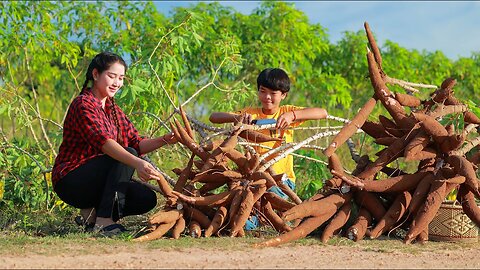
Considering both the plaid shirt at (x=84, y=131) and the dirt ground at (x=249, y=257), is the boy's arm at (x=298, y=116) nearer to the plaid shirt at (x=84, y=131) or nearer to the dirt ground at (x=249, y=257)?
the dirt ground at (x=249, y=257)

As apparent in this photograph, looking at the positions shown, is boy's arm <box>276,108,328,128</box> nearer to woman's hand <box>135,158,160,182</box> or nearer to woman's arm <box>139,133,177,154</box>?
woman's arm <box>139,133,177,154</box>

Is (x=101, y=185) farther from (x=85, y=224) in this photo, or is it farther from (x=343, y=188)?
(x=343, y=188)

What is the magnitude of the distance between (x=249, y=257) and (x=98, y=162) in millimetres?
1066

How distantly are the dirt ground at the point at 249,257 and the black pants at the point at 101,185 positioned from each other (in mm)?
432

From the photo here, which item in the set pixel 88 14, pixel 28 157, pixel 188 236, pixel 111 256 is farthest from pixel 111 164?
pixel 88 14

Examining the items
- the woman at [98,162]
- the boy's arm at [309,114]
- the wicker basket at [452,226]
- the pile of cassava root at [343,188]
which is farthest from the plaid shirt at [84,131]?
the wicker basket at [452,226]

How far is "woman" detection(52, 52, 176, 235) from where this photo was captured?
3.62 meters

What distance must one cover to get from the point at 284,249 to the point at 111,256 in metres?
0.78

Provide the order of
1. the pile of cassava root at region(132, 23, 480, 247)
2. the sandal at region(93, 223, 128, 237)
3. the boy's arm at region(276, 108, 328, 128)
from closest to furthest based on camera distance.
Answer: the pile of cassava root at region(132, 23, 480, 247) → the sandal at region(93, 223, 128, 237) → the boy's arm at region(276, 108, 328, 128)

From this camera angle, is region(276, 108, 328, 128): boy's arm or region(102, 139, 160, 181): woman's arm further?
region(276, 108, 328, 128): boy's arm

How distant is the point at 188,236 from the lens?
3.57m

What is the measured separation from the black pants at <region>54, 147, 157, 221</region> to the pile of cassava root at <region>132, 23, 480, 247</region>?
0.28 m

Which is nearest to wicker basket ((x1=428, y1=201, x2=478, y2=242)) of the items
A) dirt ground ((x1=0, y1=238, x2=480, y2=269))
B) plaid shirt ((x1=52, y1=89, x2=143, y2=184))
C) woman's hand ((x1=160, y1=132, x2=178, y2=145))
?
dirt ground ((x1=0, y1=238, x2=480, y2=269))

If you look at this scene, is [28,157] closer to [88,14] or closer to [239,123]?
[239,123]
